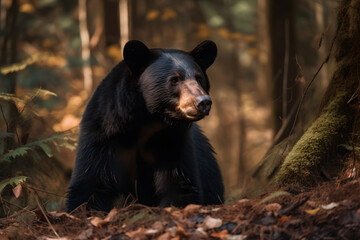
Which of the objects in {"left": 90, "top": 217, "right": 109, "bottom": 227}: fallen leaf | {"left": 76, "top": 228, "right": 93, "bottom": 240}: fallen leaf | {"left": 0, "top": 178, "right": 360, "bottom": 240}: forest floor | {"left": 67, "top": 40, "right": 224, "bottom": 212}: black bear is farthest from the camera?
{"left": 67, "top": 40, "right": 224, "bottom": 212}: black bear

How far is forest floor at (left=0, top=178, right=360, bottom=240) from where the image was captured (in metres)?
3.06

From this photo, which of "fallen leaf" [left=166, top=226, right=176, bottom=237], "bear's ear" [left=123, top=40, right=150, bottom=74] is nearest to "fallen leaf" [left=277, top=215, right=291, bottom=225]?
"fallen leaf" [left=166, top=226, right=176, bottom=237]

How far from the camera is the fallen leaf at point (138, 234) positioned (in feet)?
10.7

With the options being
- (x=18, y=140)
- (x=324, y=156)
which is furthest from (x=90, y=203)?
(x=324, y=156)

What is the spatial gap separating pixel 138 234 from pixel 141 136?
66.0 inches

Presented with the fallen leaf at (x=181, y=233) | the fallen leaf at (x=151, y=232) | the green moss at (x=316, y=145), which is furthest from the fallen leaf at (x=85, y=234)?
the green moss at (x=316, y=145)

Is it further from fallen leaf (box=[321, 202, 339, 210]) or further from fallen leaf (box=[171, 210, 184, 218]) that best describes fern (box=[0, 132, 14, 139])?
fallen leaf (box=[321, 202, 339, 210])

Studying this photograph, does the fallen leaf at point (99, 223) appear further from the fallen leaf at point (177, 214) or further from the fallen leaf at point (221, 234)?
the fallen leaf at point (221, 234)

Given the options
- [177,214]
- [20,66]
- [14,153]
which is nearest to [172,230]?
[177,214]

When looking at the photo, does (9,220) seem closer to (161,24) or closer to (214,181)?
(214,181)

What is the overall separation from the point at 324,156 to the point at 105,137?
2350 mm

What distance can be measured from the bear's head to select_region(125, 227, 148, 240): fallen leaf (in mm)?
1426

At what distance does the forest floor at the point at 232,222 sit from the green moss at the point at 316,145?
0.64m

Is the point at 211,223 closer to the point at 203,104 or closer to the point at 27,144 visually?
the point at 203,104
